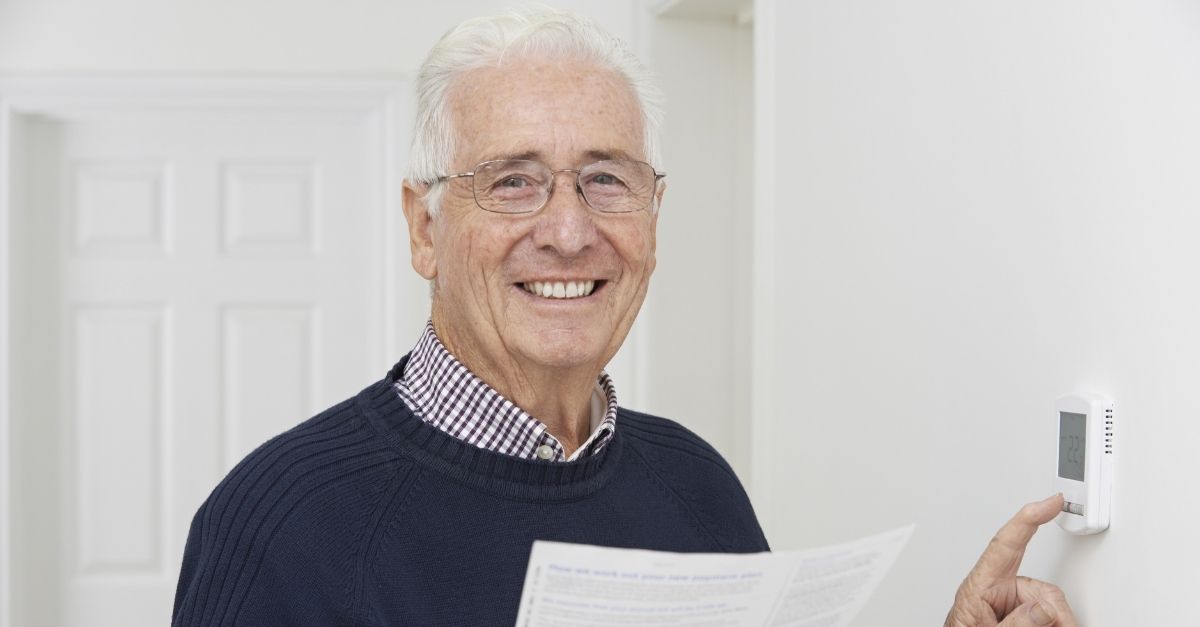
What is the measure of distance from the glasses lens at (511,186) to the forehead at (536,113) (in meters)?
0.01

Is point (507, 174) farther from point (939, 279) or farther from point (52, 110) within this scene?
point (52, 110)

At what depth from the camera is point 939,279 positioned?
1.44 m

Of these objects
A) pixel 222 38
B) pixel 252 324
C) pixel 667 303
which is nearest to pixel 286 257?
pixel 252 324

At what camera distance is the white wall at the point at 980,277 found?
1.01 m

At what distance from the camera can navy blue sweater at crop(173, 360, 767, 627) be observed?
98 centimetres

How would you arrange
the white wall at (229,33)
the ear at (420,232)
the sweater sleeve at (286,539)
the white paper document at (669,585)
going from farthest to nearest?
the white wall at (229,33) → the ear at (420,232) → the sweater sleeve at (286,539) → the white paper document at (669,585)

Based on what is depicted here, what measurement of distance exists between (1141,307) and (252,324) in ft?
7.99

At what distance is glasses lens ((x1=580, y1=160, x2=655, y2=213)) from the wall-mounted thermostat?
45 centimetres

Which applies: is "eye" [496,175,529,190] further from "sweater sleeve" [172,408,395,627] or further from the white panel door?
the white panel door

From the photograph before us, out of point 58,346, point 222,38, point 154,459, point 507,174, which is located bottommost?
point 154,459

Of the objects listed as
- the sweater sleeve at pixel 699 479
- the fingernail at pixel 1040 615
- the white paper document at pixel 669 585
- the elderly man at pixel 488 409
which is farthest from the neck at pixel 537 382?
the fingernail at pixel 1040 615

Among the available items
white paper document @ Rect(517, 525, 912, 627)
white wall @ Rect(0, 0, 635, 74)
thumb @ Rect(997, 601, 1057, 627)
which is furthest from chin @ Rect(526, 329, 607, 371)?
white wall @ Rect(0, 0, 635, 74)

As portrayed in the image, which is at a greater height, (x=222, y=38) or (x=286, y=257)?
(x=222, y=38)

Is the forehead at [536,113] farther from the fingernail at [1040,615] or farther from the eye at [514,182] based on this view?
the fingernail at [1040,615]
